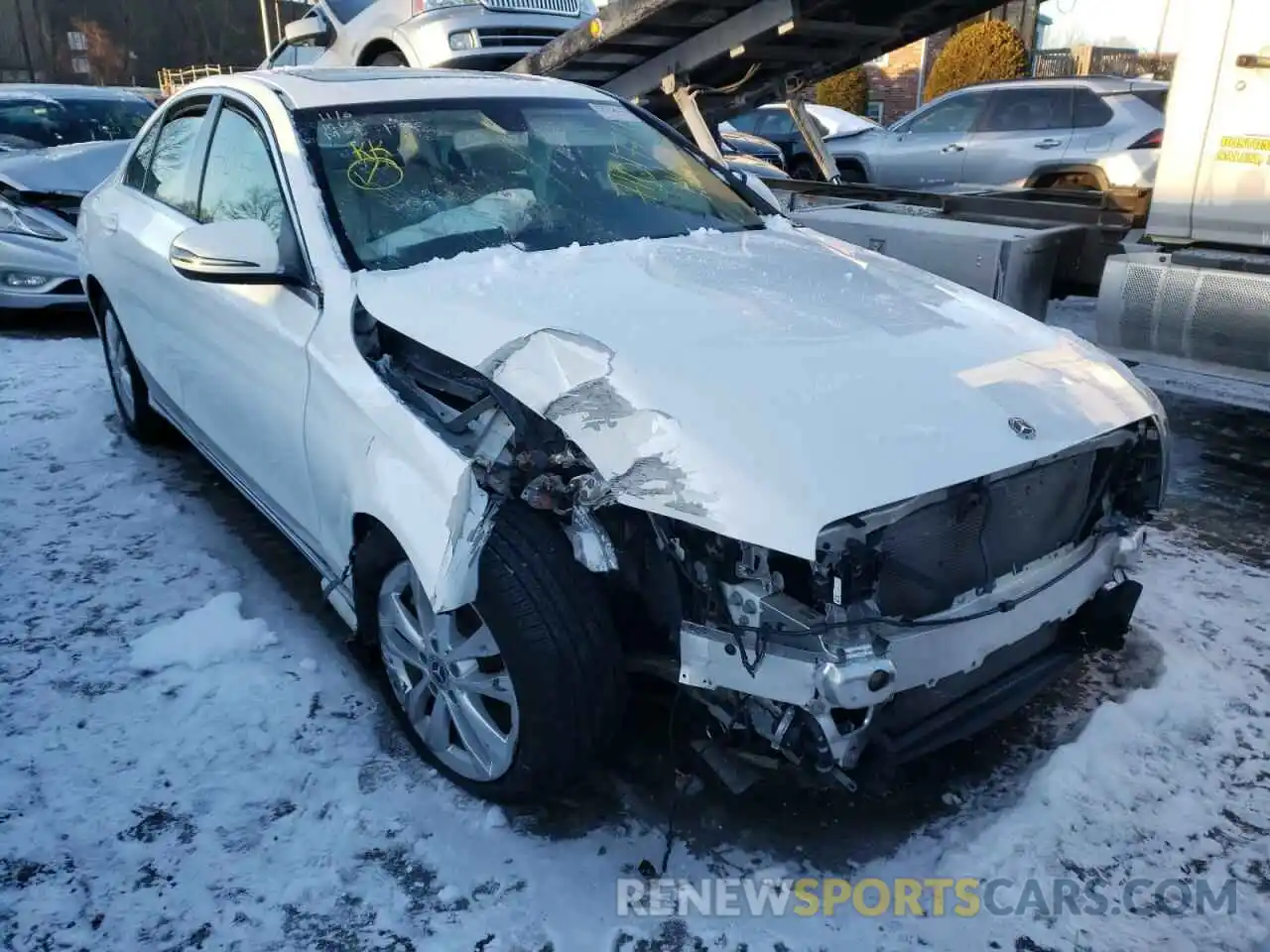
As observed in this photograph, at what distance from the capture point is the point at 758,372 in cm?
241

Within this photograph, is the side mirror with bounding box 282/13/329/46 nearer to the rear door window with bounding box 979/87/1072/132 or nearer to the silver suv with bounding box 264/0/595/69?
the silver suv with bounding box 264/0/595/69

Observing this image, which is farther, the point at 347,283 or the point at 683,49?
the point at 683,49

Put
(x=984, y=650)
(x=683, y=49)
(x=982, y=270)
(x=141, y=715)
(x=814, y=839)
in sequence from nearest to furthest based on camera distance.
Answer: (x=984, y=650) < (x=814, y=839) < (x=141, y=715) < (x=982, y=270) < (x=683, y=49)

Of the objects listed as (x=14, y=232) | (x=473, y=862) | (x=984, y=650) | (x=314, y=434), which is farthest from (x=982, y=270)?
(x=14, y=232)

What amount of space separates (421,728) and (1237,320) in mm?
4039

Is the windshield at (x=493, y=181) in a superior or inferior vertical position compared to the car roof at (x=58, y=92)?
inferior

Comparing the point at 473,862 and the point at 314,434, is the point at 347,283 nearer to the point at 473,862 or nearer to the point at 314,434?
the point at 314,434

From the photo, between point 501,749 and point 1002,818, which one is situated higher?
point 501,749

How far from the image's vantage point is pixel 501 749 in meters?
2.56

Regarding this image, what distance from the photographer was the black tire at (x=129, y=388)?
189 inches

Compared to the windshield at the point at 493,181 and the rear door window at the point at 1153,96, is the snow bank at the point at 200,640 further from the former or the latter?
the rear door window at the point at 1153,96

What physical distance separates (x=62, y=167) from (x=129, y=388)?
391 centimetres

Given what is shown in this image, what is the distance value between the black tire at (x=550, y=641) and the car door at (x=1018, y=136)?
8.51 m

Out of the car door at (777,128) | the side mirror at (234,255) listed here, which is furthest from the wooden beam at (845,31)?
the car door at (777,128)
